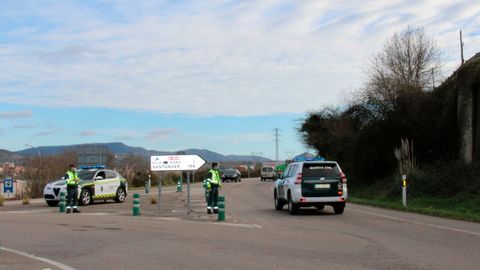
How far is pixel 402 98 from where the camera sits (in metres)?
33.9

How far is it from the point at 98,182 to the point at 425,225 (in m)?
16.0

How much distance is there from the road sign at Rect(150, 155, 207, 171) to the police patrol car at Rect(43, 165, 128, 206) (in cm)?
626

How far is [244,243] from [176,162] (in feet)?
30.6

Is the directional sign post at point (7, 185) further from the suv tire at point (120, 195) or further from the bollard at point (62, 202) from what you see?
the bollard at point (62, 202)

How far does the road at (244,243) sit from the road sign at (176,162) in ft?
8.61

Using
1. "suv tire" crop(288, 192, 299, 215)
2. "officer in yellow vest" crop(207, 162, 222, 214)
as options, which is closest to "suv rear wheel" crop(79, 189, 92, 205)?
"officer in yellow vest" crop(207, 162, 222, 214)

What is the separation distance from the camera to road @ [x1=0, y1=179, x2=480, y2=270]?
377 inches

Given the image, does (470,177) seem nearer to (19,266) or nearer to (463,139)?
(463,139)

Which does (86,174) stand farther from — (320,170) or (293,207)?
(320,170)

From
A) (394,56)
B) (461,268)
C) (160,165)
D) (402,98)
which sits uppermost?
(394,56)

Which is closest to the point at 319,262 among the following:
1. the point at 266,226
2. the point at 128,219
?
the point at 266,226

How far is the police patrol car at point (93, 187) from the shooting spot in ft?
85.3

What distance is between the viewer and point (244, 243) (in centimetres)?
1205

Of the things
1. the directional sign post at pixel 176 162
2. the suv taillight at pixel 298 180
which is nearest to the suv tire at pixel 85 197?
the directional sign post at pixel 176 162
